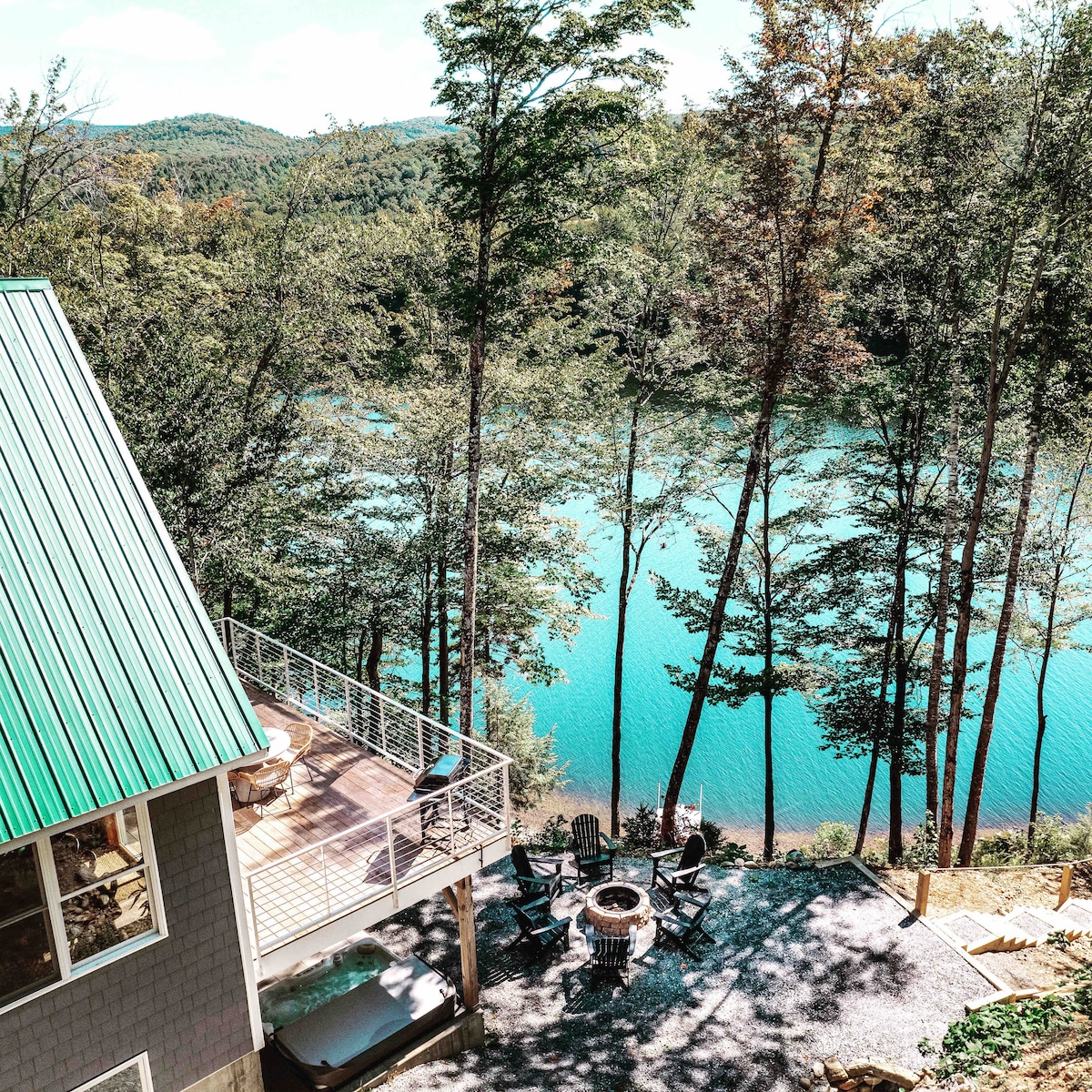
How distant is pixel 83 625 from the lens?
6.77 metres

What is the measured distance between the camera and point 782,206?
45.8 feet

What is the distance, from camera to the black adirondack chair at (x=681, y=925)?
11.7m

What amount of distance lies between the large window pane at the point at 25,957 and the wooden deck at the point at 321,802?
250cm

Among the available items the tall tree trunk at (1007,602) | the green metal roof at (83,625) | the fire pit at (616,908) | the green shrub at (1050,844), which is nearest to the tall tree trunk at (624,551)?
the fire pit at (616,908)

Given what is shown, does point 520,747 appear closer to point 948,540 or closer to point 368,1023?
point 948,540

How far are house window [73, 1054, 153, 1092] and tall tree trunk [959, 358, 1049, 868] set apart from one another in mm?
14440

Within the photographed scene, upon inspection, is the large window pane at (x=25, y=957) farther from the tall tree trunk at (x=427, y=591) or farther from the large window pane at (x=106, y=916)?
the tall tree trunk at (x=427, y=591)

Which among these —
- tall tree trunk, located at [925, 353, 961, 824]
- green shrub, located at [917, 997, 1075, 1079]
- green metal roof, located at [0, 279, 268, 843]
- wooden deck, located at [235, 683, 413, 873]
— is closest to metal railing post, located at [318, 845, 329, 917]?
wooden deck, located at [235, 683, 413, 873]

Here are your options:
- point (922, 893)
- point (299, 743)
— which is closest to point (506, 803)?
point (299, 743)

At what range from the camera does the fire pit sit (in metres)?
11.8

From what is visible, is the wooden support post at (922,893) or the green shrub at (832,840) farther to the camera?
the green shrub at (832,840)

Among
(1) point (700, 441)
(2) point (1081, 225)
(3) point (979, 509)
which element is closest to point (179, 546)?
(1) point (700, 441)

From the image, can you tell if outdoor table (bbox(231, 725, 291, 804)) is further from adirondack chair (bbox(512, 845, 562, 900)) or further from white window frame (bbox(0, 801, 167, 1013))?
adirondack chair (bbox(512, 845, 562, 900))

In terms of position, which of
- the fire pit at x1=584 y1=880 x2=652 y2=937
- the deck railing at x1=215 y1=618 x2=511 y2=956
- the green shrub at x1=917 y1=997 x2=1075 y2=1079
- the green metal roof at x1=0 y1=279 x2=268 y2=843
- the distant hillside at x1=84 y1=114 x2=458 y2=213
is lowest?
the fire pit at x1=584 y1=880 x2=652 y2=937
